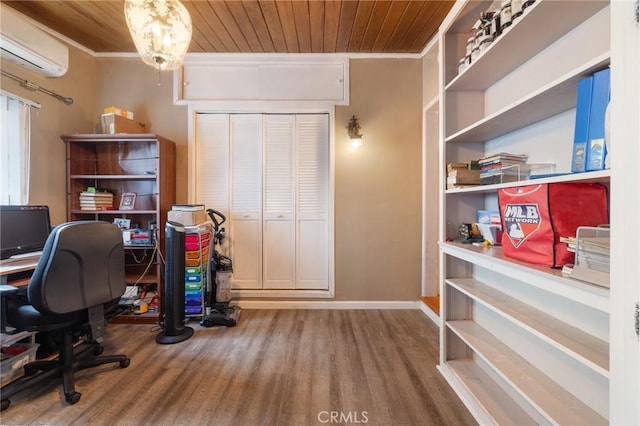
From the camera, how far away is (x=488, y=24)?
1408mm

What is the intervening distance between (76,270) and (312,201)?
82.1 inches

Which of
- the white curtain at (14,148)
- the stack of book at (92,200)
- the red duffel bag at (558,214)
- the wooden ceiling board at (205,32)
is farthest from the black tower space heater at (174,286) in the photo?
the red duffel bag at (558,214)

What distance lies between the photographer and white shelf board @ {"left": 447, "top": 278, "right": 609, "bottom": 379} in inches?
34.6

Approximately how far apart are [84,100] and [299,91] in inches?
96.4

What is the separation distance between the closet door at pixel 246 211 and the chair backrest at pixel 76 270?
131 centimetres

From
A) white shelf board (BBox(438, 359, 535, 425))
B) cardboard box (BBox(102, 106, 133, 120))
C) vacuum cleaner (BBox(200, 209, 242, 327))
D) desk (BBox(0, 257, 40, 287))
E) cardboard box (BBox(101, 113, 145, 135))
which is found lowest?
white shelf board (BBox(438, 359, 535, 425))

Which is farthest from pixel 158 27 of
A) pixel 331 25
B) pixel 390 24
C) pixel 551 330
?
pixel 551 330

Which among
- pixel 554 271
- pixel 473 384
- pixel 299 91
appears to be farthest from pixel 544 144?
pixel 299 91

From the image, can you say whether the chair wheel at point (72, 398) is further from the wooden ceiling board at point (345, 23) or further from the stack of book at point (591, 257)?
the wooden ceiling board at point (345, 23)

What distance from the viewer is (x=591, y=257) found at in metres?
0.87

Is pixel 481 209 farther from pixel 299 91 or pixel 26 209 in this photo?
pixel 26 209

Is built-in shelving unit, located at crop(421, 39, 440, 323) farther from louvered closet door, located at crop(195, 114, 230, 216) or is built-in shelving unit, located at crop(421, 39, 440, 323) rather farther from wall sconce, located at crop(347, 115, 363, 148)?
louvered closet door, located at crop(195, 114, 230, 216)

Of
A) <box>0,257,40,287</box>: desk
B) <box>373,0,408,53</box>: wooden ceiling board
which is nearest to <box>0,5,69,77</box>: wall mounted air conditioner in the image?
<box>0,257,40,287</box>: desk

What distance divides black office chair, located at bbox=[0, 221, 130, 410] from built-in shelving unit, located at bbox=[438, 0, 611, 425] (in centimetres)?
232
